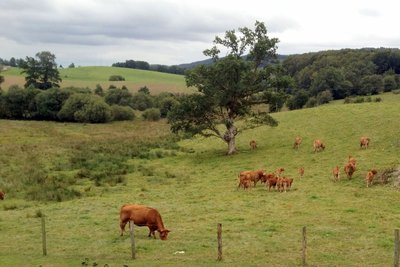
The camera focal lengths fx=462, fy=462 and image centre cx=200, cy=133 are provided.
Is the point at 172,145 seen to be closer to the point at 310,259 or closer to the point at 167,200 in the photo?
the point at 167,200

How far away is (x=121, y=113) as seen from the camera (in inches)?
3962

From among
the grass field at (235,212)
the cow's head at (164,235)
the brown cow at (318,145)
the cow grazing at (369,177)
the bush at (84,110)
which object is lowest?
the grass field at (235,212)

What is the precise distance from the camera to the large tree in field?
4566 centimetres

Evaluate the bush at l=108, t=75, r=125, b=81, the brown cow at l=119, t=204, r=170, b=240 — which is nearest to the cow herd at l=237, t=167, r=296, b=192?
the brown cow at l=119, t=204, r=170, b=240

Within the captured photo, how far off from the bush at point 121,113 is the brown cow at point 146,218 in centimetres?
8088

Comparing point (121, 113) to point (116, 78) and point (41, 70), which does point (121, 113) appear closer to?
point (41, 70)

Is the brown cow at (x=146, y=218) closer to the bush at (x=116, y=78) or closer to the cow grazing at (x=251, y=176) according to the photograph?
the cow grazing at (x=251, y=176)

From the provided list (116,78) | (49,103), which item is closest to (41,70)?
(49,103)

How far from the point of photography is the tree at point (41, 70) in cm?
12419

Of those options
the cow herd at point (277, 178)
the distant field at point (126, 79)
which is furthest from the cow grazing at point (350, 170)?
the distant field at point (126, 79)

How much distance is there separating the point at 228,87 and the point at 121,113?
2293 inches

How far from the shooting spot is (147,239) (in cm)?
2017

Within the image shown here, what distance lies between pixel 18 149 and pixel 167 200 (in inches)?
1237

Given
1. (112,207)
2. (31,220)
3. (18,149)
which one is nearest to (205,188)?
(112,207)
